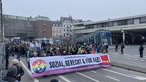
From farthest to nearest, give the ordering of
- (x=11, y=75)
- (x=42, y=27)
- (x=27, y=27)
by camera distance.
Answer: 1. (x=42, y=27)
2. (x=27, y=27)
3. (x=11, y=75)

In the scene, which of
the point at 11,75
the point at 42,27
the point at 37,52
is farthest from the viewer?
the point at 42,27

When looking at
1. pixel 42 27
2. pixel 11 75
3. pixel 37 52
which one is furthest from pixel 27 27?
pixel 11 75

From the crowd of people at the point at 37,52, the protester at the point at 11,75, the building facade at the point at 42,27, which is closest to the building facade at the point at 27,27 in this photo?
the building facade at the point at 42,27

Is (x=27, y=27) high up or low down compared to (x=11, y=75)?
up

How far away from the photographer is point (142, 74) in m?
16.6

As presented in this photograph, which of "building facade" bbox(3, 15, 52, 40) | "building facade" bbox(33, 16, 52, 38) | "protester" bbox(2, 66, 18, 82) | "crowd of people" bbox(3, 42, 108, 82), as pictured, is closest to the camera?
"protester" bbox(2, 66, 18, 82)

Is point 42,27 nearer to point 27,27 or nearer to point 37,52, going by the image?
point 27,27

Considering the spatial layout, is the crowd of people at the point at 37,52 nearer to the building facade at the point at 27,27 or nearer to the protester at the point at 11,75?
the protester at the point at 11,75

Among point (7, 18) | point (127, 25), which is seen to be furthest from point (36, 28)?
point (127, 25)

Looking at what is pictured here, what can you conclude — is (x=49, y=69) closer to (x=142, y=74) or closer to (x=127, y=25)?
(x=142, y=74)

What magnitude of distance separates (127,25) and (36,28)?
61.0 m

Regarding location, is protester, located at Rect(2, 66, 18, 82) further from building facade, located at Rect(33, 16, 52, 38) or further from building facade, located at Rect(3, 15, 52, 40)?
building facade, located at Rect(33, 16, 52, 38)

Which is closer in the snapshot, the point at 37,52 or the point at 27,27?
the point at 37,52

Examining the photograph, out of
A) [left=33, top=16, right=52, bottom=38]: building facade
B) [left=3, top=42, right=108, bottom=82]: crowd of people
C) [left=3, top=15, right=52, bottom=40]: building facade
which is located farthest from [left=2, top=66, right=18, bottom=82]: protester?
[left=33, top=16, right=52, bottom=38]: building facade
